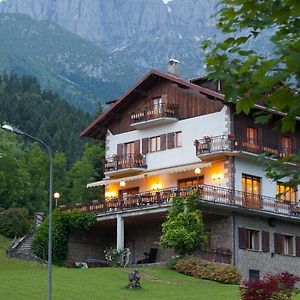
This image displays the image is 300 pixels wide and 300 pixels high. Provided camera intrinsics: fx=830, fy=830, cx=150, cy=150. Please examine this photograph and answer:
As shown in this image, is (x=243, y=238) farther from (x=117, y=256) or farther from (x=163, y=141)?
(x=163, y=141)

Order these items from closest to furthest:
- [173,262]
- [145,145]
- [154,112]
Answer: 1. [173,262]
2. [154,112]
3. [145,145]

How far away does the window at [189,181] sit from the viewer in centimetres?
4875

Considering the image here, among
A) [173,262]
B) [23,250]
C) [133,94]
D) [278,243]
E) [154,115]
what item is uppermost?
[133,94]

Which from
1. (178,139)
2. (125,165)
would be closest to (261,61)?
(178,139)

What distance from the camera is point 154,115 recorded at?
5084cm

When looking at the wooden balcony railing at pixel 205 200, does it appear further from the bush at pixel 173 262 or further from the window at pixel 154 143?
the window at pixel 154 143

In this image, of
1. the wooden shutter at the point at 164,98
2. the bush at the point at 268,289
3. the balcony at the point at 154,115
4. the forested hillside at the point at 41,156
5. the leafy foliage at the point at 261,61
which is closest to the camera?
the leafy foliage at the point at 261,61

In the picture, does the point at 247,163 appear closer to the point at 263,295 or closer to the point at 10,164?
the point at 263,295

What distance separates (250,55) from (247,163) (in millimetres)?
41051

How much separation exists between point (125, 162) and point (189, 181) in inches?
189

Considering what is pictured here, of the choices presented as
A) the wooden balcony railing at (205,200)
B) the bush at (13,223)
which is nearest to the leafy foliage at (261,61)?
the wooden balcony railing at (205,200)

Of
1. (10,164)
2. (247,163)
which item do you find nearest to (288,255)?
(247,163)

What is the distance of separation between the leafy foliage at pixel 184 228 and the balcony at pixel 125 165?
6.57m

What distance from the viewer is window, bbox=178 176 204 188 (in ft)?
160
